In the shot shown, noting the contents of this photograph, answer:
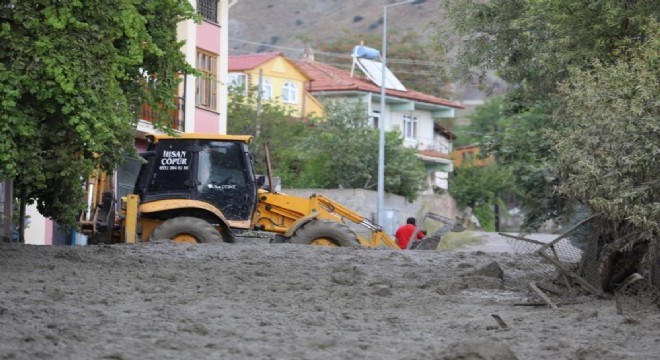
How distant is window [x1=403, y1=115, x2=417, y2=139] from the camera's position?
264 feet

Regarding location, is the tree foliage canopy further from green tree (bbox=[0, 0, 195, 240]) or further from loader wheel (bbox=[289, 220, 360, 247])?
green tree (bbox=[0, 0, 195, 240])

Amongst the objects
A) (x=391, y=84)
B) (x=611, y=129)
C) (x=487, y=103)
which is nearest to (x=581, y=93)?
(x=611, y=129)

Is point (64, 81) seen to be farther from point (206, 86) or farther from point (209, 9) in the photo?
point (209, 9)

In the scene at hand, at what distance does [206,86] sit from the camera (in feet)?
150

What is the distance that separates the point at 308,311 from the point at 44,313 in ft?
10.3

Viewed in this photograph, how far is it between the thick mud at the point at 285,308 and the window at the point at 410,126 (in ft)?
181

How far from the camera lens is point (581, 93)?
60.3ft

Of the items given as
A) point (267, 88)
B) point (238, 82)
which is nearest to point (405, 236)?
point (238, 82)

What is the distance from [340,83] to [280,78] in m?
3.16

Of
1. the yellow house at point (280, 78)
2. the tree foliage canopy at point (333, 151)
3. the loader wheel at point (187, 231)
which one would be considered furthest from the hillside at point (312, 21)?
the loader wheel at point (187, 231)

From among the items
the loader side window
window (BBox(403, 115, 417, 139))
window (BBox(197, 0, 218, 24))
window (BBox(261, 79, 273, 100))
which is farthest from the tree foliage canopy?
the loader side window

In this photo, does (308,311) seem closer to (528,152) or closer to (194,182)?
(194,182)

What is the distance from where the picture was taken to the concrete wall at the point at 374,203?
5491cm

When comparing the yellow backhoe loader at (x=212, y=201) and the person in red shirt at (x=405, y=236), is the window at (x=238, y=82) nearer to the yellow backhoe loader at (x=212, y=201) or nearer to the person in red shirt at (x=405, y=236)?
the person in red shirt at (x=405, y=236)
